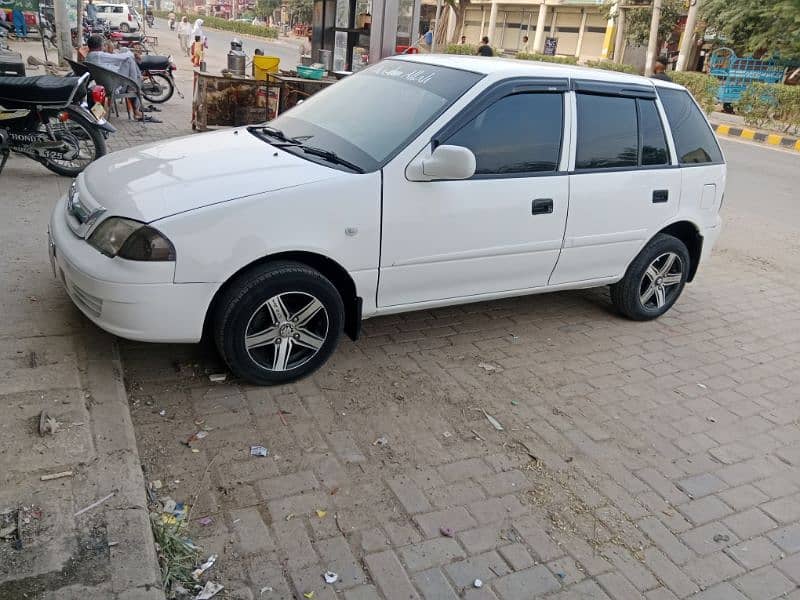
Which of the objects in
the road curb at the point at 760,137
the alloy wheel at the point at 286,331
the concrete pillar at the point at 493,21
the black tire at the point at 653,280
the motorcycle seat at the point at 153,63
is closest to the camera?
the alloy wheel at the point at 286,331

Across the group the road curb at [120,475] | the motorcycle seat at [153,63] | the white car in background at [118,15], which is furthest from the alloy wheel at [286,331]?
the white car in background at [118,15]

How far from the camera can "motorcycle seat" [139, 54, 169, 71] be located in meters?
12.6

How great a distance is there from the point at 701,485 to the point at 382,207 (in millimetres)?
2217

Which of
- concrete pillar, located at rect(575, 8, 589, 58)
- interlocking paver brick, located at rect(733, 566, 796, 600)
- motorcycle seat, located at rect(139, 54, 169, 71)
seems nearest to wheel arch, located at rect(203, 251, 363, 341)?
interlocking paver brick, located at rect(733, 566, 796, 600)

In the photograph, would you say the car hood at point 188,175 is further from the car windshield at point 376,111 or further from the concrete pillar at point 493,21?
the concrete pillar at point 493,21

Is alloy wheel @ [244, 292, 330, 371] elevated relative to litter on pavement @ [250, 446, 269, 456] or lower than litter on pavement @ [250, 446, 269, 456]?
elevated

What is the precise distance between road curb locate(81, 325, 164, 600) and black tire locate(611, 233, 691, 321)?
3640mm

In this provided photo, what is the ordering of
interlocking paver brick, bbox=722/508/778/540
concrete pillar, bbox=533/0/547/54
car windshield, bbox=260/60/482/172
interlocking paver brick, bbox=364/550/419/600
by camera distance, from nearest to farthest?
interlocking paver brick, bbox=364/550/419/600
interlocking paver brick, bbox=722/508/778/540
car windshield, bbox=260/60/482/172
concrete pillar, bbox=533/0/547/54

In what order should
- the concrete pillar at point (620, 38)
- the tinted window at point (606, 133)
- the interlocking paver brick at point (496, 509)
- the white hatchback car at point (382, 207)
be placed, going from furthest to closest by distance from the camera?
1. the concrete pillar at point (620, 38)
2. the tinted window at point (606, 133)
3. the white hatchback car at point (382, 207)
4. the interlocking paver brick at point (496, 509)

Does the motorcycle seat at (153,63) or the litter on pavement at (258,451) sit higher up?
the motorcycle seat at (153,63)

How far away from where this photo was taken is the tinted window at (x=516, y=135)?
4.26 meters

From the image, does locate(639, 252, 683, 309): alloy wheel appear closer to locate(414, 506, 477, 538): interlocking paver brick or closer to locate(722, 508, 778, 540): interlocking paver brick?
locate(722, 508, 778, 540): interlocking paver brick

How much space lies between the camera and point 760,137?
18.3 metres

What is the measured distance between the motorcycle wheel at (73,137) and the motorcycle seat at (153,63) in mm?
5619
